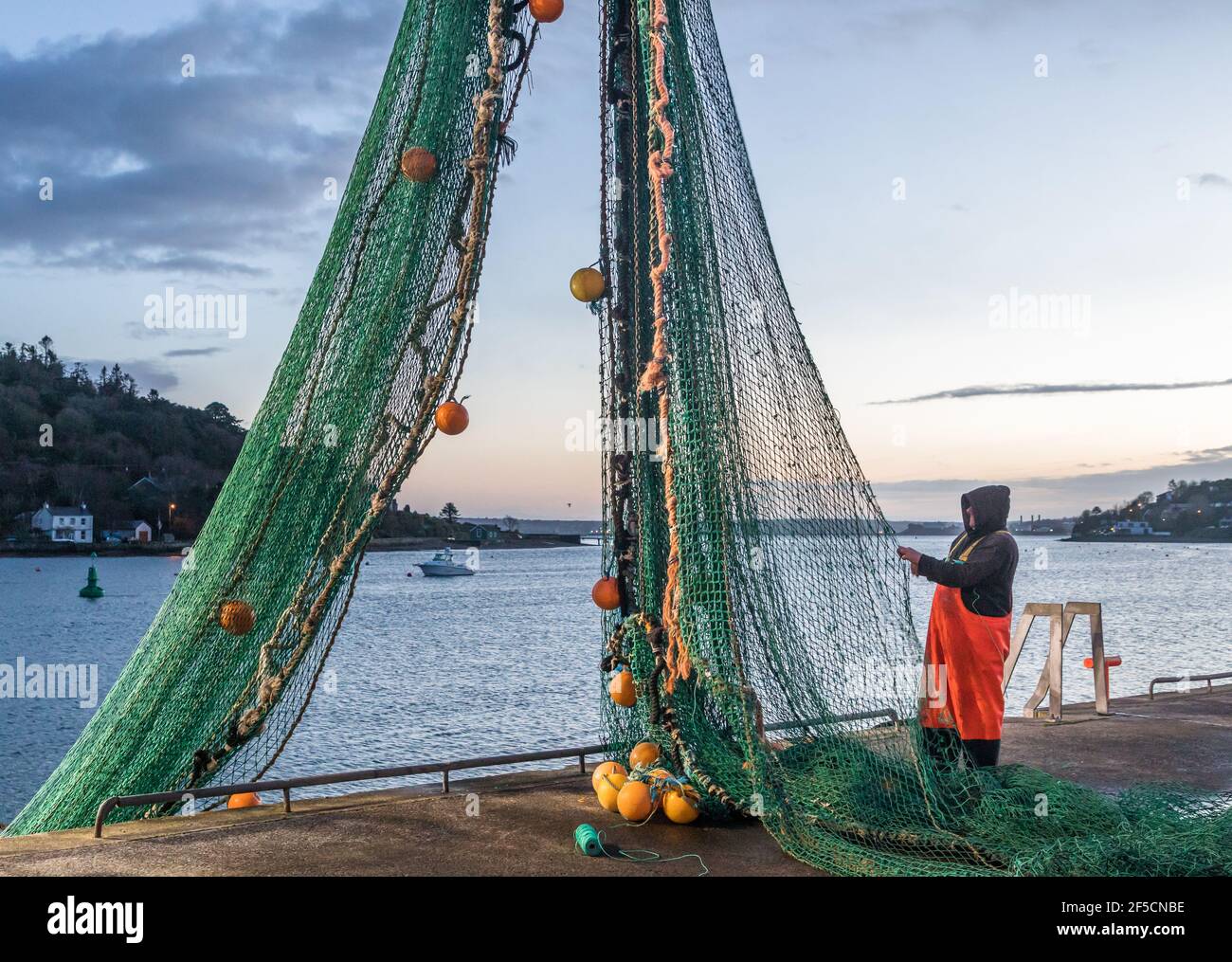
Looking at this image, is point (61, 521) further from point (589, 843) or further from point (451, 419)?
point (589, 843)

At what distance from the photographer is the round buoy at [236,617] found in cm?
546

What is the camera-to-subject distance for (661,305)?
530 cm

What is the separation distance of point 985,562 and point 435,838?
3.08m

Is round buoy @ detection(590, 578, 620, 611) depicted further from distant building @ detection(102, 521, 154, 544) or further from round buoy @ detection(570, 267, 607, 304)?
distant building @ detection(102, 521, 154, 544)

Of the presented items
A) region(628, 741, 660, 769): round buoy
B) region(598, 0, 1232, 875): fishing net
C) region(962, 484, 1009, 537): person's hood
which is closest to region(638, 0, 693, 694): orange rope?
region(598, 0, 1232, 875): fishing net

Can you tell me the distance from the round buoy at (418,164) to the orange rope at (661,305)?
116cm

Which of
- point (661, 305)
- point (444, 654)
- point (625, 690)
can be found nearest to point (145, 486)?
point (444, 654)

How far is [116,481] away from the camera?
4023 inches

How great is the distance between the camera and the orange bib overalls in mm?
5426

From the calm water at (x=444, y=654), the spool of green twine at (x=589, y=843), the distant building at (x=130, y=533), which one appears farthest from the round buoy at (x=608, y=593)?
the distant building at (x=130, y=533)

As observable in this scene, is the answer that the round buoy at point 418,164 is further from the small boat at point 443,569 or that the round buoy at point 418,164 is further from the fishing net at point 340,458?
the small boat at point 443,569

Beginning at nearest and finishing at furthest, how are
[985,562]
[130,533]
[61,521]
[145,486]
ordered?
[985,562], [145,486], [61,521], [130,533]
